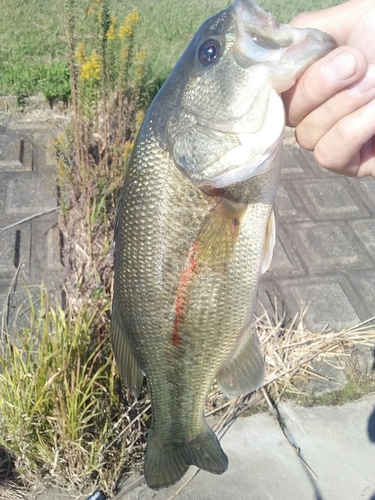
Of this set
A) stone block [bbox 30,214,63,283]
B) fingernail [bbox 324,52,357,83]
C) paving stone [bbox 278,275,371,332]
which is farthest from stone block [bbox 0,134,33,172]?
fingernail [bbox 324,52,357,83]

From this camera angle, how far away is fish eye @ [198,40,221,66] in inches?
53.6

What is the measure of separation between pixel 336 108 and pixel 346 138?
11cm

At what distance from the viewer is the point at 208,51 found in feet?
4.49

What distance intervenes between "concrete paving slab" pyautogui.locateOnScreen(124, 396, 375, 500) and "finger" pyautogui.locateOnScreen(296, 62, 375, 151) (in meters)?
1.52

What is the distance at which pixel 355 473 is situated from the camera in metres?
2.48

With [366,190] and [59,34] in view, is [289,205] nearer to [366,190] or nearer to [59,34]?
[366,190]

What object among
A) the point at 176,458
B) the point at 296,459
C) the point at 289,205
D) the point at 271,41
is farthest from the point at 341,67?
the point at 289,205

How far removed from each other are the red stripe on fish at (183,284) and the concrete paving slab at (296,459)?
1.14 m

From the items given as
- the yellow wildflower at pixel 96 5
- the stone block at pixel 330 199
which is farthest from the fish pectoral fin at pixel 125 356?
the stone block at pixel 330 199

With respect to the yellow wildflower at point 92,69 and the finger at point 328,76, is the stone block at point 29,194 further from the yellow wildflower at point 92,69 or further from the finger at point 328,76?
the finger at point 328,76

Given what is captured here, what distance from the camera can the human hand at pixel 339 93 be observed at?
1299mm

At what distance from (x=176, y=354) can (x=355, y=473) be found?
55.3 inches

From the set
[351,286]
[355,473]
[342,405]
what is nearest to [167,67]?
[351,286]

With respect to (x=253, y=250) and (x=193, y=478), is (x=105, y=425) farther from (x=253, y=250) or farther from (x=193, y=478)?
(x=253, y=250)
